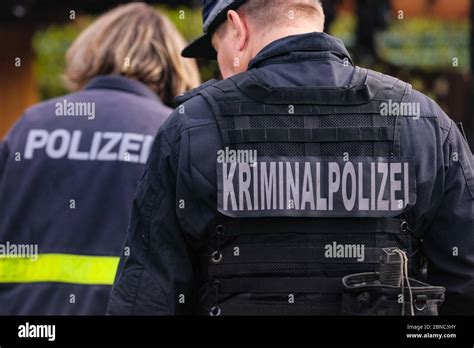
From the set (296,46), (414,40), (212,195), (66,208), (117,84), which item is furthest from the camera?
(414,40)

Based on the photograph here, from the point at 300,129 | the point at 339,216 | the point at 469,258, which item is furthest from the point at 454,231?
the point at 300,129

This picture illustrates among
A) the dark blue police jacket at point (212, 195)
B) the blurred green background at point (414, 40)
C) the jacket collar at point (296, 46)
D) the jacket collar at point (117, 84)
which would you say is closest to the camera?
the dark blue police jacket at point (212, 195)

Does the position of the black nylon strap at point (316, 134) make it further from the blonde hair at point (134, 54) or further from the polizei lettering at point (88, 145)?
the blonde hair at point (134, 54)

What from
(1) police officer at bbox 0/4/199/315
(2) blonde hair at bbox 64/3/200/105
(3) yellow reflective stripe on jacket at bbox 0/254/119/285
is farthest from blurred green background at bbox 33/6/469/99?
(3) yellow reflective stripe on jacket at bbox 0/254/119/285

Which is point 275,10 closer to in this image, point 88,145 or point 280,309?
point 280,309

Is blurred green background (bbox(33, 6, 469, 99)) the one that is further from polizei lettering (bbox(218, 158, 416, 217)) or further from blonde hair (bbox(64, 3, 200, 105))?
polizei lettering (bbox(218, 158, 416, 217))

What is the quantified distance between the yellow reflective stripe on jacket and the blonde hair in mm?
788

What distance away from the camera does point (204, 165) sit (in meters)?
2.40

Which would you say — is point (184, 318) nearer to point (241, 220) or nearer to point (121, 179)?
point (241, 220)

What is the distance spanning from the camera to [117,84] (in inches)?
147

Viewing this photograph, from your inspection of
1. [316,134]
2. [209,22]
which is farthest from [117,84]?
[316,134]

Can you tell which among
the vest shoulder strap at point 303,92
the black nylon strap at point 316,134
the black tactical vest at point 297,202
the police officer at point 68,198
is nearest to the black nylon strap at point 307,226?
the black tactical vest at point 297,202

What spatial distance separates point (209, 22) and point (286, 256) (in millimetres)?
738

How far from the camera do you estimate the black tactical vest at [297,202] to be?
7.89ft
